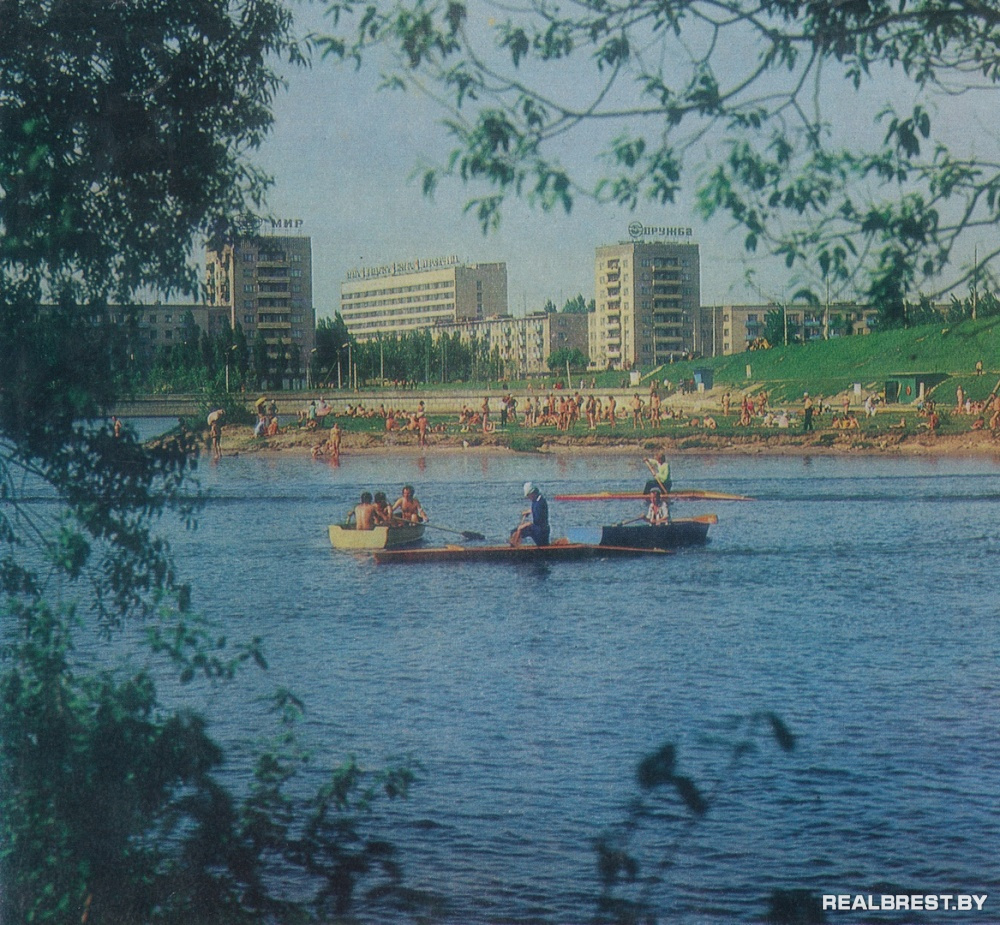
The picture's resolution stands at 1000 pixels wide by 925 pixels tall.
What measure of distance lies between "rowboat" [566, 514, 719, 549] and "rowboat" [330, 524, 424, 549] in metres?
3.53

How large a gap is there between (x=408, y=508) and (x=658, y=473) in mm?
5349

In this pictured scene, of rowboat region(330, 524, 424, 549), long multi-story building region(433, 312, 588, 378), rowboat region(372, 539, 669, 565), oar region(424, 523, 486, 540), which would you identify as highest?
long multi-story building region(433, 312, 588, 378)

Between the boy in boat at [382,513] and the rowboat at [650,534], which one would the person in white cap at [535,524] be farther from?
the boy in boat at [382,513]

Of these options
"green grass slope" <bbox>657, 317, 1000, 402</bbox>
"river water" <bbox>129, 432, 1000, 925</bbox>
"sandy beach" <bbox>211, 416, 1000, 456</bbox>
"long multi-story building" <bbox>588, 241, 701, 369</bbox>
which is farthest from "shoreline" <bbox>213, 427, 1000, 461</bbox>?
"green grass slope" <bbox>657, 317, 1000, 402</bbox>

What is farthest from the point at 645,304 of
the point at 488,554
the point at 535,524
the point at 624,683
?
the point at 488,554

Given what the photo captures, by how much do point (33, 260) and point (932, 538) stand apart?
64.6 ft

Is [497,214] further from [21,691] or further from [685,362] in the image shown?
[685,362]

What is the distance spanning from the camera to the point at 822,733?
12180mm

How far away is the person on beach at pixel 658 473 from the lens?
21188 millimetres

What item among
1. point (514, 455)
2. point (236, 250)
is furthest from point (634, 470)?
point (236, 250)

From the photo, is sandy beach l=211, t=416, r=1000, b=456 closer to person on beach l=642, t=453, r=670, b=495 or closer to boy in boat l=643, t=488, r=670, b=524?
person on beach l=642, t=453, r=670, b=495

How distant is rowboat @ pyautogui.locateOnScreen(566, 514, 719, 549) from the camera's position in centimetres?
2064

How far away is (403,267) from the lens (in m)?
9.20

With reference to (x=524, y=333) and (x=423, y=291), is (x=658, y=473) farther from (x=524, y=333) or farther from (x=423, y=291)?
(x=423, y=291)
